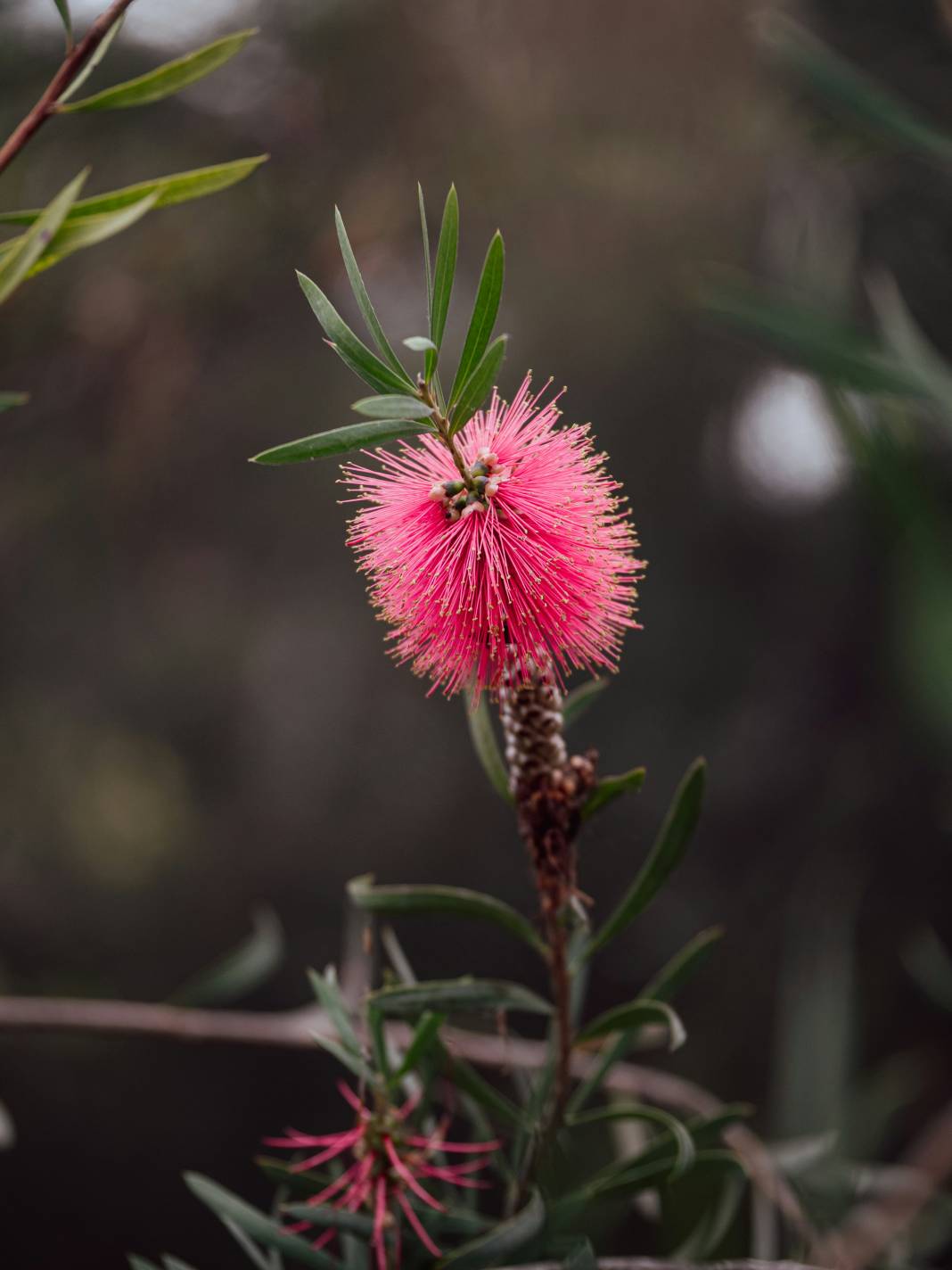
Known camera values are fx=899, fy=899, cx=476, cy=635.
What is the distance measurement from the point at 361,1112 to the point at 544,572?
0.61ft

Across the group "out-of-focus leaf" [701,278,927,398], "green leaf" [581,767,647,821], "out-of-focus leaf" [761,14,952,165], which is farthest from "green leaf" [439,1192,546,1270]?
"out-of-focus leaf" [761,14,952,165]

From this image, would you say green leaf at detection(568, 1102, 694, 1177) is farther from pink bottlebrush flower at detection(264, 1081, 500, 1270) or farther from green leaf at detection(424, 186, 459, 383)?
green leaf at detection(424, 186, 459, 383)

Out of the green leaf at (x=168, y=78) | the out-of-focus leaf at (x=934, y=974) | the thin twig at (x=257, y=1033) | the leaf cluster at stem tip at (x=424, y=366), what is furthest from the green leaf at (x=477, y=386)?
the out-of-focus leaf at (x=934, y=974)

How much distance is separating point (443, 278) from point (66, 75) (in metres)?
0.10

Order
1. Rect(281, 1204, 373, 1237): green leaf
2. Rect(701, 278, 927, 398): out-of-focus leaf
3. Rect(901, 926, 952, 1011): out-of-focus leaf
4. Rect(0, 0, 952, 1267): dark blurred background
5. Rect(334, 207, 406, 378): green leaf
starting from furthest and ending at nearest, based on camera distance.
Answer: Rect(0, 0, 952, 1267): dark blurred background < Rect(901, 926, 952, 1011): out-of-focus leaf < Rect(701, 278, 927, 398): out-of-focus leaf < Rect(281, 1204, 373, 1237): green leaf < Rect(334, 207, 406, 378): green leaf

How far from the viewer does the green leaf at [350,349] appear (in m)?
0.18

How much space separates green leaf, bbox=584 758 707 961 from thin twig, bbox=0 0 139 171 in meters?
0.23

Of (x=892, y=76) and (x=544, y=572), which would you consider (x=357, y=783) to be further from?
(x=892, y=76)

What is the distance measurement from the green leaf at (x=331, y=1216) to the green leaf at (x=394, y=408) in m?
0.23

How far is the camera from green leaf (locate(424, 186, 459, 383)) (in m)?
0.18

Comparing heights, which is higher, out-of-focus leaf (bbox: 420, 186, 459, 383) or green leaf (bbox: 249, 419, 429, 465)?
out-of-focus leaf (bbox: 420, 186, 459, 383)

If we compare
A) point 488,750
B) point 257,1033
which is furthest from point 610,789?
point 257,1033

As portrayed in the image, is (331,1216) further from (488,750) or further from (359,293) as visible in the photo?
(359,293)

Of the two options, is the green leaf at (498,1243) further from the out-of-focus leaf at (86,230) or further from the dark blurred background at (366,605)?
the dark blurred background at (366,605)
